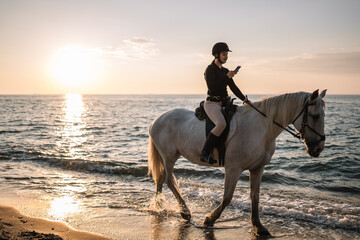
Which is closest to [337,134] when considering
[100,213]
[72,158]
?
[72,158]

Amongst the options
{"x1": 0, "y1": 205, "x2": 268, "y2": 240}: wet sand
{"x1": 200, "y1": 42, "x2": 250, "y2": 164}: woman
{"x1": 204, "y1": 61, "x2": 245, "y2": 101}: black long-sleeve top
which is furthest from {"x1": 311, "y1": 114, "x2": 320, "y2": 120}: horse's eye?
{"x1": 0, "y1": 205, "x2": 268, "y2": 240}: wet sand

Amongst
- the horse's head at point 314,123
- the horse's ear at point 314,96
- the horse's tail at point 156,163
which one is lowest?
the horse's tail at point 156,163

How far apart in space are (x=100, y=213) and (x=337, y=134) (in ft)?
62.2

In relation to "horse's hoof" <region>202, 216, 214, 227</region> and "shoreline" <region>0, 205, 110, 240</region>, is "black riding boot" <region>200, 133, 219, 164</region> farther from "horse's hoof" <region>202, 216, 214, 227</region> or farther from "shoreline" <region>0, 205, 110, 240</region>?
"shoreline" <region>0, 205, 110, 240</region>

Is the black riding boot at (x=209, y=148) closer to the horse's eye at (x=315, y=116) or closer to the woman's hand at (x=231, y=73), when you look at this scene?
the woman's hand at (x=231, y=73)

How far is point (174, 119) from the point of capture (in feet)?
21.0

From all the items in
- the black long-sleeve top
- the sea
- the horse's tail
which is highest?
the black long-sleeve top

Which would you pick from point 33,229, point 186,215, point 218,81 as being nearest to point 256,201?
point 186,215

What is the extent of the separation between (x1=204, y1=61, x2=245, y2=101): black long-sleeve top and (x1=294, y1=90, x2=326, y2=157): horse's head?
114 centimetres

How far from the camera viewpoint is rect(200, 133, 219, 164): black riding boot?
518 cm

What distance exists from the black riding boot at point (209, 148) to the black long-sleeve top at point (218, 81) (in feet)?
2.66

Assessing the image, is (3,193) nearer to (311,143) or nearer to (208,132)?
(208,132)

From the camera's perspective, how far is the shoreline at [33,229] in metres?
4.49

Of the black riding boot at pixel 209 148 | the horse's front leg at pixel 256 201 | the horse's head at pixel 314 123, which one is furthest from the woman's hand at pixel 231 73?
the horse's front leg at pixel 256 201
